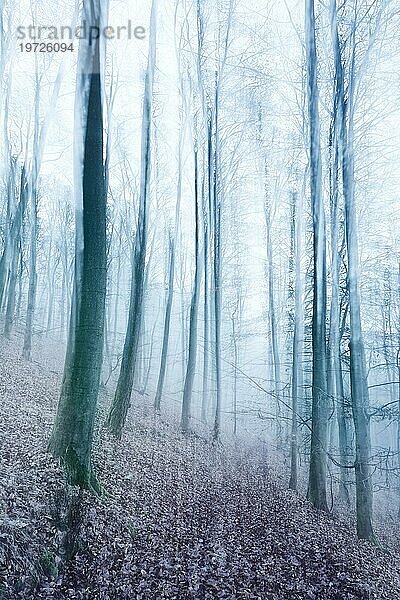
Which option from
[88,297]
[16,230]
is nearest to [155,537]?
[88,297]

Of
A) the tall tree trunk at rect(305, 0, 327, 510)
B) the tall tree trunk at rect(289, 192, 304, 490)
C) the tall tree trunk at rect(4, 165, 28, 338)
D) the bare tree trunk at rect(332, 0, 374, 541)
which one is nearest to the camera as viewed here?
the bare tree trunk at rect(332, 0, 374, 541)

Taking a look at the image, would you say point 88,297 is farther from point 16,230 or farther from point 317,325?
point 16,230

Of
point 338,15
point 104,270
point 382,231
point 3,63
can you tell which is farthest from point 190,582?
point 3,63

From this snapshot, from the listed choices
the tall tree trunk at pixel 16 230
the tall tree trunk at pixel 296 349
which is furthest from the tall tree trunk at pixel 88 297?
the tall tree trunk at pixel 16 230

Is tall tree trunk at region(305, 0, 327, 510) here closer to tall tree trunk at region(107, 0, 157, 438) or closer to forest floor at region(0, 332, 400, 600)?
forest floor at region(0, 332, 400, 600)

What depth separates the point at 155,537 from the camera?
563cm

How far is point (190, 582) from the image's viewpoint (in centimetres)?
482

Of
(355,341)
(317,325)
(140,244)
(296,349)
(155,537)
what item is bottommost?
(155,537)

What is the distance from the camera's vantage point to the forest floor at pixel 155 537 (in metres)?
4.33

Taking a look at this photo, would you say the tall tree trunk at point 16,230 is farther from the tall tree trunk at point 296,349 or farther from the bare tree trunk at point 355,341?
the bare tree trunk at point 355,341

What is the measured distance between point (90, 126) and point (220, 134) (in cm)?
919

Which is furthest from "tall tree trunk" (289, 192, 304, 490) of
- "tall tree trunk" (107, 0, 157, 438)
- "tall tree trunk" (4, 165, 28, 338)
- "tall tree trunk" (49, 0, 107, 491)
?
"tall tree trunk" (4, 165, 28, 338)

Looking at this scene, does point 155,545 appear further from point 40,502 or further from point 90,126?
point 90,126

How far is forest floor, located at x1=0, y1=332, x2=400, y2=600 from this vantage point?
4328mm
